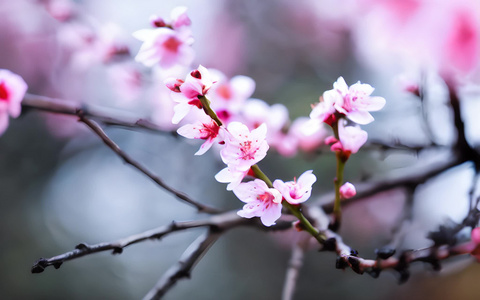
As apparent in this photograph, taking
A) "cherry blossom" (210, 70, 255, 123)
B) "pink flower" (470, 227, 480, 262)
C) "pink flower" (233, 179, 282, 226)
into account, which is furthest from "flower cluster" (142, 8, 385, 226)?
"cherry blossom" (210, 70, 255, 123)

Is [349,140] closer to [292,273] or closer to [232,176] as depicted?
[232,176]

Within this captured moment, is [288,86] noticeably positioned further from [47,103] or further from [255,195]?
[255,195]

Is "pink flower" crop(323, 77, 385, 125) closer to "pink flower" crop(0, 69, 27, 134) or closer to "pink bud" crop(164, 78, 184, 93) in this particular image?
"pink bud" crop(164, 78, 184, 93)

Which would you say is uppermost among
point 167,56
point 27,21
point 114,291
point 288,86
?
point 27,21

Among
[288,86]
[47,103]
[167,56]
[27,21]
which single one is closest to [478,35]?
[167,56]

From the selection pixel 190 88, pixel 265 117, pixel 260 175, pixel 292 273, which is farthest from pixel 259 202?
pixel 265 117

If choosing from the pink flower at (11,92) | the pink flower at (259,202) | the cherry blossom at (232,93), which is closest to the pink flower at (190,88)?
the pink flower at (259,202)

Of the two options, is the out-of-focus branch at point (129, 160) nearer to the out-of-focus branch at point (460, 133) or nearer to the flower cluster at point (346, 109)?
the flower cluster at point (346, 109)
